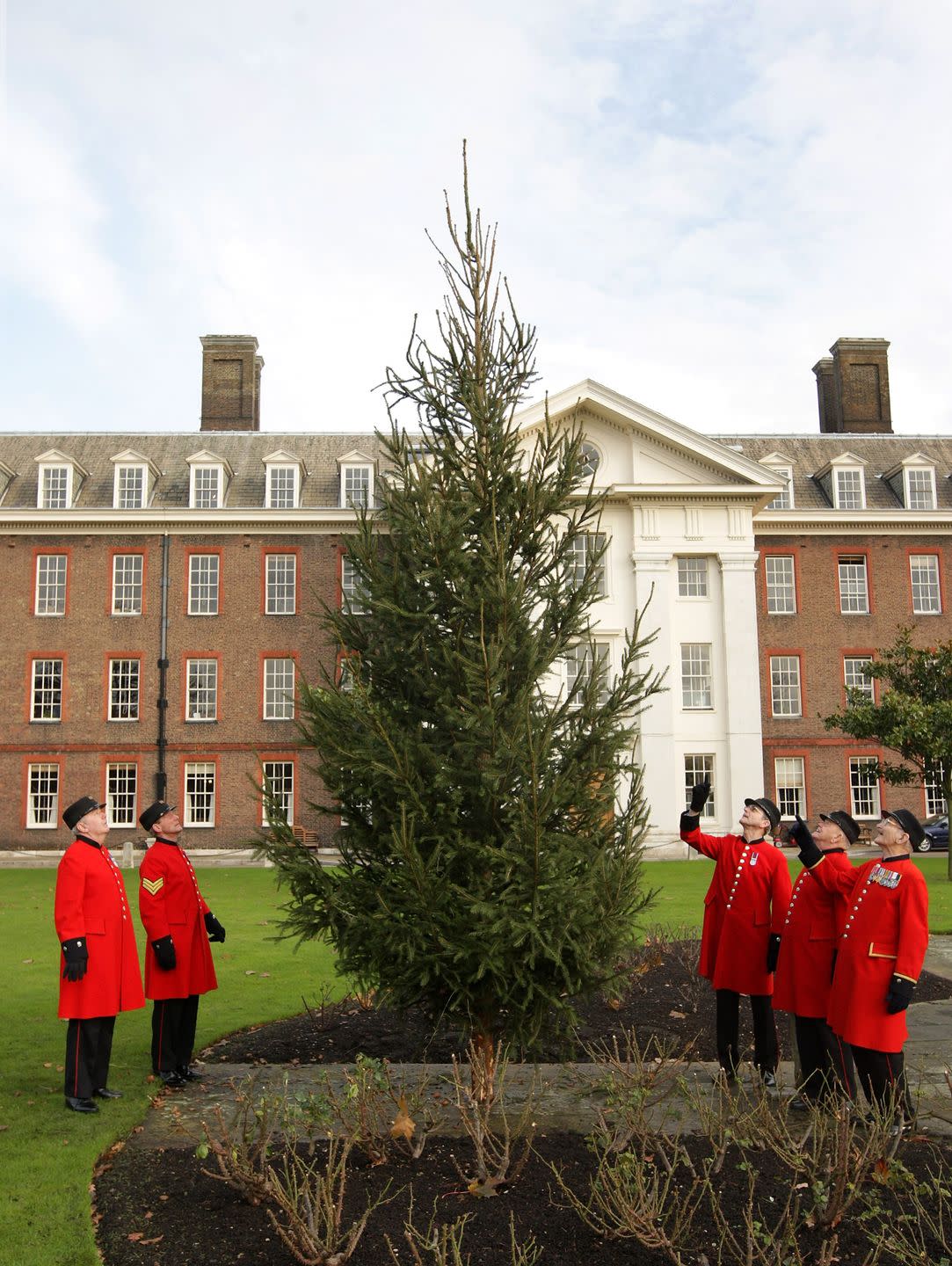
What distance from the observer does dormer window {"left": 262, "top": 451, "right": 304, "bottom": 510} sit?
123 feet

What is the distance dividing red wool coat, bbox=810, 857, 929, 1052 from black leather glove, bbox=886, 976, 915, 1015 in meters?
0.04

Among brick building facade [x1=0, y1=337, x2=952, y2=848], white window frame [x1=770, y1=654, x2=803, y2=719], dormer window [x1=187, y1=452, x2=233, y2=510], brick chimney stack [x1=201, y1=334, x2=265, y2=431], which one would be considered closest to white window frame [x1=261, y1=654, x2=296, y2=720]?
brick building facade [x1=0, y1=337, x2=952, y2=848]

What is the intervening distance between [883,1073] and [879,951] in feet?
2.36

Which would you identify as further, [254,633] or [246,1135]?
[254,633]

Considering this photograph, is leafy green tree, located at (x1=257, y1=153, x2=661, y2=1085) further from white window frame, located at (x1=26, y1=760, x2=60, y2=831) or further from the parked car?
the parked car

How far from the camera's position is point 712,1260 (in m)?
4.88

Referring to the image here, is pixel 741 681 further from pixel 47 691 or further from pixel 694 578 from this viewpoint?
pixel 47 691

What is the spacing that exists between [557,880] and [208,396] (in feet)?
124

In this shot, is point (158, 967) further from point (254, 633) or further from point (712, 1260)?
point (254, 633)

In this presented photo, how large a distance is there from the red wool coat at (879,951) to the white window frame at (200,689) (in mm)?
30723

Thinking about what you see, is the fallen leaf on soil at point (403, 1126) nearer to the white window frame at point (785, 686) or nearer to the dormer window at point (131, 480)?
the white window frame at point (785, 686)

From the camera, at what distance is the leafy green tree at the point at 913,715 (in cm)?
Result: 2339

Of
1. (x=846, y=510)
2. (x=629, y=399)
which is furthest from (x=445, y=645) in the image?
(x=846, y=510)

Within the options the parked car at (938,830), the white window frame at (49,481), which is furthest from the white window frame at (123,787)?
the parked car at (938,830)
